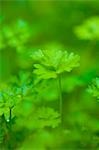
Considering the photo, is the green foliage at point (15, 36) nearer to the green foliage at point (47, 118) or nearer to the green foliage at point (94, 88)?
the green foliage at point (47, 118)

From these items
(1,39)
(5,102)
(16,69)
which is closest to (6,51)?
(16,69)

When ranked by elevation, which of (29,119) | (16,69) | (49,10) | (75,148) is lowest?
(75,148)

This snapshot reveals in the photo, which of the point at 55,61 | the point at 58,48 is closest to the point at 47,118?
the point at 55,61

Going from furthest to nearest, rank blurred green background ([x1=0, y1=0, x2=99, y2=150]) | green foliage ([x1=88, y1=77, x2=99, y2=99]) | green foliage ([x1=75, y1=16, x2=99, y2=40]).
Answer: green foliage ([x1=75, y1=16, x2=99, y2=40]) → blurred green background ([x1=0, y1=0, x2=99, y2=150]) → green foliage ([x1=88, y1=77, x2=99, y2=99])

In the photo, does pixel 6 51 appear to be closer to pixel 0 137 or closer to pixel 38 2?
pixel 38 2

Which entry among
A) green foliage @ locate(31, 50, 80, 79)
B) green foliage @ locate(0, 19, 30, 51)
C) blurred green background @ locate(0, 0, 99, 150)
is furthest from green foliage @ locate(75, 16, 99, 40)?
green foliage @ locate(31, 50, 80, 79)

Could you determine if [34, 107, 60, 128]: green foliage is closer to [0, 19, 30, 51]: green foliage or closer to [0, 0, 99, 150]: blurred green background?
[0, 0, 99, 150]: blurred green background

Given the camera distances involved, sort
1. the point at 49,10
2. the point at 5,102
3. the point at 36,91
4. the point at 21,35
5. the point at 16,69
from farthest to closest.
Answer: the point at 49,10, the point at 16,69, the point at 21,35, the point at 36,91, the point at 5,102

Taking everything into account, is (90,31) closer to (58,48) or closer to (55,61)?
(58,48)
